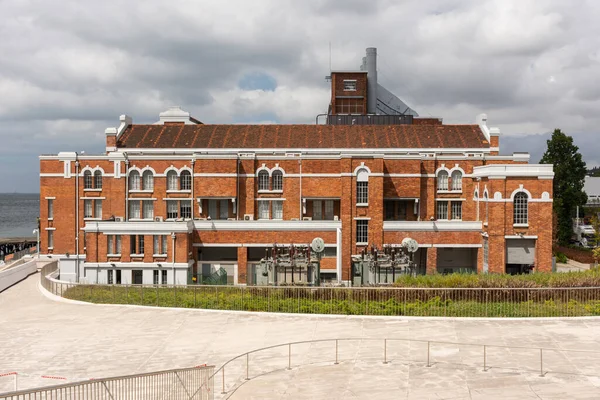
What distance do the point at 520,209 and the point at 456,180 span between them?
8.99 m

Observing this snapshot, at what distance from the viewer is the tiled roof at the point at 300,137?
5538 cm

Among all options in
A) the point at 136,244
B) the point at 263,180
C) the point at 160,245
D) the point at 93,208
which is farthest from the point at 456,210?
the point at 93,208

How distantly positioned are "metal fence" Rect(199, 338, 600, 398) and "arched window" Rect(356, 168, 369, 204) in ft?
78.0

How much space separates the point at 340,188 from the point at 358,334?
992 inches

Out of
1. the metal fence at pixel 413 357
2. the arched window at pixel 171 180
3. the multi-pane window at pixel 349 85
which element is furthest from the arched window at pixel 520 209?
the multi-pane window at pixel 349 85

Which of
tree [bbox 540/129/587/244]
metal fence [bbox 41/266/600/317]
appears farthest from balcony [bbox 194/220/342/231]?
tree [bbox 540/129/587/244]

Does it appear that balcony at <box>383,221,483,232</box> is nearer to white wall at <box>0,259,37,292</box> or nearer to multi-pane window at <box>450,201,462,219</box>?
multi-pane window at <box>450,201,462,219</box>

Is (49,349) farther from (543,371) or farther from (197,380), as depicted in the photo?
(543,371)

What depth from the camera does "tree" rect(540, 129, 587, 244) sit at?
6750 centimetres

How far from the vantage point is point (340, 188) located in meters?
50.2

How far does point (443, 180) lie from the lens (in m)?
52.3

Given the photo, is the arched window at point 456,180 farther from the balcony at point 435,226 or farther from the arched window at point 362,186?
the arched window at point 362,186

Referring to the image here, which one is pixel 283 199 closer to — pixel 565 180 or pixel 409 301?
pixel 409 301

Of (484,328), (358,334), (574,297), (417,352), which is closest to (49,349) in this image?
(358,334)
